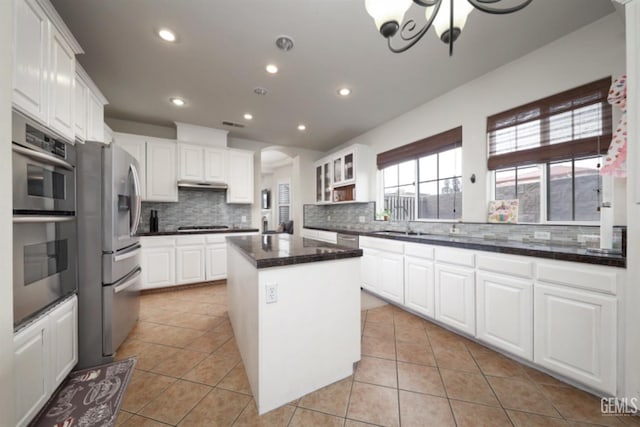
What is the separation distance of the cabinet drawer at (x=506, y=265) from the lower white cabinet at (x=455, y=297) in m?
0.14

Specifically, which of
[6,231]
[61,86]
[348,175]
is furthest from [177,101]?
[348,175]

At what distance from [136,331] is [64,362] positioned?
86 centimetres

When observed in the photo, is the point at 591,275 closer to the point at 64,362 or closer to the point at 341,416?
the point at 341,416

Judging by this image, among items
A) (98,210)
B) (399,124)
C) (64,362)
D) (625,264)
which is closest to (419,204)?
(399,124)

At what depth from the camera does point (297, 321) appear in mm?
1458

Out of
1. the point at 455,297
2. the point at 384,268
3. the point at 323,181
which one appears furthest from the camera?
the point at 323,181

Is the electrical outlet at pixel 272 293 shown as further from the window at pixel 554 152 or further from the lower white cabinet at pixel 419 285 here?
the window at pixel 554 152

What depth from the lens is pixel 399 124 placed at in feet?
12.3

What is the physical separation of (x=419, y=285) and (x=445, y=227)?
0.90 metres

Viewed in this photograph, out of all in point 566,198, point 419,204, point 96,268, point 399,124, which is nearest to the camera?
point 96,268

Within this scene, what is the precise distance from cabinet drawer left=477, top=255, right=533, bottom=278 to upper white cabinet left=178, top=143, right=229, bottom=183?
155 inches

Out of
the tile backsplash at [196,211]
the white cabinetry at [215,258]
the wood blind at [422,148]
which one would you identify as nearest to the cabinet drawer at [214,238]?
the white cabinetry at [215,258]

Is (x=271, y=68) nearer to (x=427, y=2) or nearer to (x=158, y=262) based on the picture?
(x=427, y=2)

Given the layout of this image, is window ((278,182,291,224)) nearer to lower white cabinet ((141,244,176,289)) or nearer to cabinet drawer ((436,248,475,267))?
lower white cabinet ((141,244,176,289))
